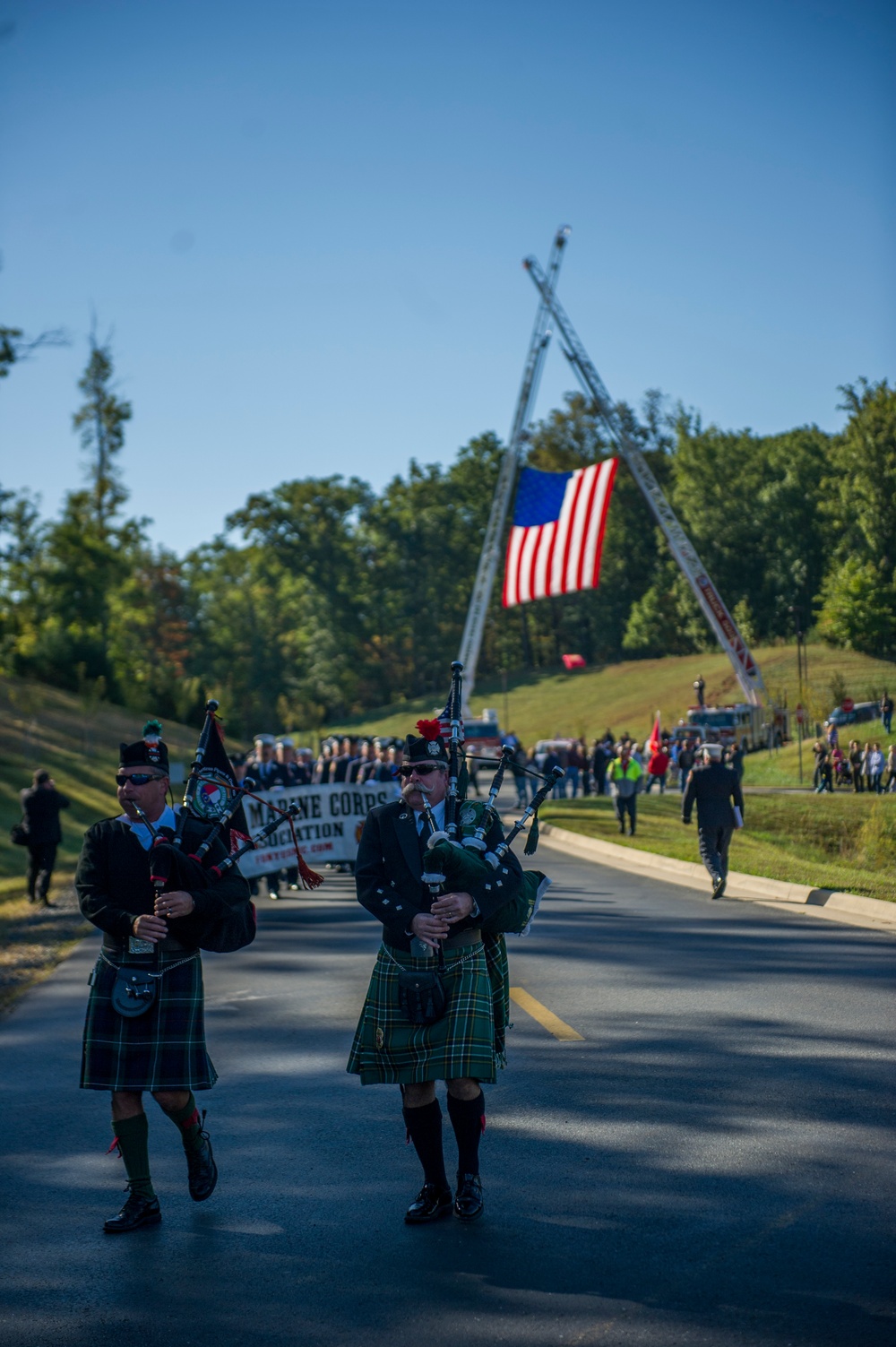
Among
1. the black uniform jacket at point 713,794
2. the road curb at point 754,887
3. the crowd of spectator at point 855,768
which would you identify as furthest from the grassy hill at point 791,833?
the crowd of spectator at point 855,768

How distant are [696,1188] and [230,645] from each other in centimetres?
10438

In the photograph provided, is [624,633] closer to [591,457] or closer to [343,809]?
[591,457]

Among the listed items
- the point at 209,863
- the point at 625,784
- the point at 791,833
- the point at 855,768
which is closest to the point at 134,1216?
the point at 209,863

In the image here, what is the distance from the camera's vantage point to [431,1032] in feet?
17.8

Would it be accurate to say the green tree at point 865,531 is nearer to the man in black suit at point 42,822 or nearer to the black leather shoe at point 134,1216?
the man in black suit at point 42,822

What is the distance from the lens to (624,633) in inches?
4011

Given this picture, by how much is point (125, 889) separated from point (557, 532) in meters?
33.2

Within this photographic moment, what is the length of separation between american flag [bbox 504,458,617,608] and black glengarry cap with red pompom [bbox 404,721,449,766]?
98.9 ft

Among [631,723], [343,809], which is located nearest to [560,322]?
[631,723]

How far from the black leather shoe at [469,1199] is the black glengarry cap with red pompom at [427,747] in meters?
1.63

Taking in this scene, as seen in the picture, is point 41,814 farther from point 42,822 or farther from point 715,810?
point 715,810

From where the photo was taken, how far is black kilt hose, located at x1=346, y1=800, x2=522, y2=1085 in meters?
5.41

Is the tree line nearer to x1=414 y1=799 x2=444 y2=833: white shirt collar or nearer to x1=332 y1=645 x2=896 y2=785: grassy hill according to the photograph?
x1=332 y1=645 x2=896 y2=785: grassy hill

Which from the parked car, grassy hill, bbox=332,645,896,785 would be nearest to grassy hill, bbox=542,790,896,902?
the parked car
